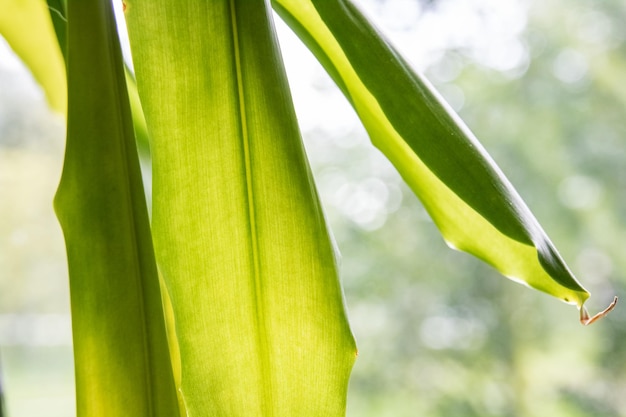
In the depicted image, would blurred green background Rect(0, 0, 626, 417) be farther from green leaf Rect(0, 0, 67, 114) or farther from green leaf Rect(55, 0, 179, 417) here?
green leaf Rect(55, 0, 179, 417)

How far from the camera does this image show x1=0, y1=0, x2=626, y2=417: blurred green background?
3.83ft

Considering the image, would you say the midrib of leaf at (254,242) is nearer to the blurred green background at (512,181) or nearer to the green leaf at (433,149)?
the green leaf at (433,149)

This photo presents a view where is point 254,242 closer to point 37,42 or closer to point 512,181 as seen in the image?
point 37,42

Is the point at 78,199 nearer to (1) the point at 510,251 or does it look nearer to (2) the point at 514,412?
(1) the point at 510,251

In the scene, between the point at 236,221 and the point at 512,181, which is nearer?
the point at 236,221

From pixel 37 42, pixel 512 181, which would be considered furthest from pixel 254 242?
pixel 512 181

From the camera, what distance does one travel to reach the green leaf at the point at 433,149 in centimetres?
35

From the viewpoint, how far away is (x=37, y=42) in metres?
0.54

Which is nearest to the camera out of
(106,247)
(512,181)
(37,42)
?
(106,247)

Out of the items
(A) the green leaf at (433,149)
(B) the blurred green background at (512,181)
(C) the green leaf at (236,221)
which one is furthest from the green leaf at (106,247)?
(B) the blurred green background at (512,181)

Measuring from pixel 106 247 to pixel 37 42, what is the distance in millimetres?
302

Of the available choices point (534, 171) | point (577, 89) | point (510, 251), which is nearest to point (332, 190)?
point (534, 171)

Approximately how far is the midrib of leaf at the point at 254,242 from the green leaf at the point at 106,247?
51 millimetres

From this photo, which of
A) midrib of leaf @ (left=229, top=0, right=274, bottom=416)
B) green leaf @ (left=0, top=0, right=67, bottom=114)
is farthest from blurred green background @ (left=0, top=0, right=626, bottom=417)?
midrib of leaf @ (left=229, top=0, right=274, bottom=416)
